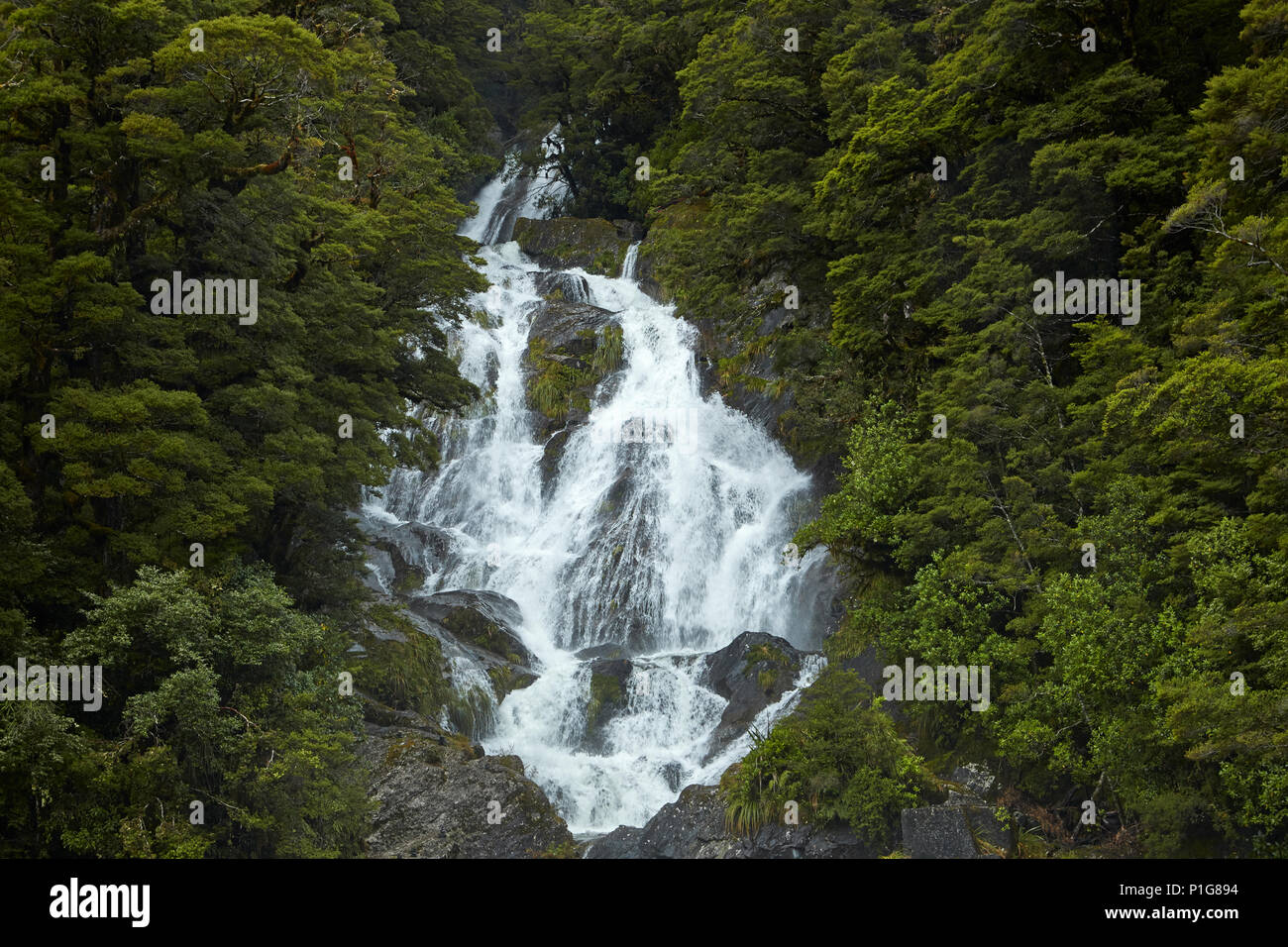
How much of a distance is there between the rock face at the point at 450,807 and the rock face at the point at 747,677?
12.5 ft

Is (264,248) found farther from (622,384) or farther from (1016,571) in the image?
(622,384)

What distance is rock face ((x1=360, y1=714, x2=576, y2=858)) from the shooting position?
13.9 m

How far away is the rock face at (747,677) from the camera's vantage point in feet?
57.8

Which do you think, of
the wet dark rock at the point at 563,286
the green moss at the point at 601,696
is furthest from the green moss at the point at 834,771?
the wet dark rock at the point at 563,286

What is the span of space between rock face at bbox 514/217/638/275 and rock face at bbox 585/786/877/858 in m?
24.8

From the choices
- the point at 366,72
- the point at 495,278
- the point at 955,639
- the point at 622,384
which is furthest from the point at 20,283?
the point at 495,278

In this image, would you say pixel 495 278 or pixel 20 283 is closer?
pixel 20 283

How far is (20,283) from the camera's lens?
11.4 meters

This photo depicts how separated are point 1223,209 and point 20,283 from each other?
14.3m

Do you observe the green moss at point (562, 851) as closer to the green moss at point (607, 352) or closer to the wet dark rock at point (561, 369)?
the wet dark rock at point (561, 369)

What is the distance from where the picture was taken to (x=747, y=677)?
725 inches

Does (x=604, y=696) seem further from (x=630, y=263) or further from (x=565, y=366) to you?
(x=630, y=263)

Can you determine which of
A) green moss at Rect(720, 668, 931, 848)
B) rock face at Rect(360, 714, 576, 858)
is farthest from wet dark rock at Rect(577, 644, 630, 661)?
green moss at Rect(720, 668, 931, 848)

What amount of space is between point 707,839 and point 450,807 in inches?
150
